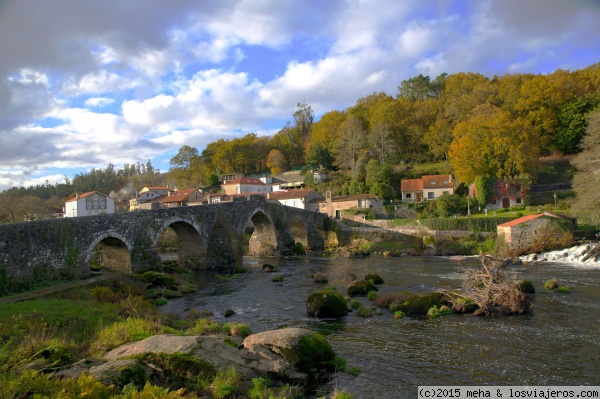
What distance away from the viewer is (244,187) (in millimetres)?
77000

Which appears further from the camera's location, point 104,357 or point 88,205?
point 88,205

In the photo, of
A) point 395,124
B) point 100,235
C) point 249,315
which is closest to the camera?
point 249,315

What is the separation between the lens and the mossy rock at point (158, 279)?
82.9 feet

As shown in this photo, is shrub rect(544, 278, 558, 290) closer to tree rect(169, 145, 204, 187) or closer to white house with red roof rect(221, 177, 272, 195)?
white house with red roof rect(221, 177, 272, 195)

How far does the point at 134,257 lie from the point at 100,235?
305cm

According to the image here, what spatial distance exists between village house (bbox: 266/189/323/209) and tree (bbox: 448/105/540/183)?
854 inches

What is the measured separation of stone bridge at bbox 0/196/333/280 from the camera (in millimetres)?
21391

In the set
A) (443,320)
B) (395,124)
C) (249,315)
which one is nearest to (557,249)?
(443,320)

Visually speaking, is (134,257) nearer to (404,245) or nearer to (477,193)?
(404,245)

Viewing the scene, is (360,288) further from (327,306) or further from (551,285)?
(551,285)

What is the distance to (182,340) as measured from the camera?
10.8m

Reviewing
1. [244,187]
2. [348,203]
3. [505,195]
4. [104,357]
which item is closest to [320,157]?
[244,187]

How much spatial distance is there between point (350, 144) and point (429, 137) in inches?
537

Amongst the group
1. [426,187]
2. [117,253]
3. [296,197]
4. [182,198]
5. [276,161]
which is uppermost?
[276,161]
